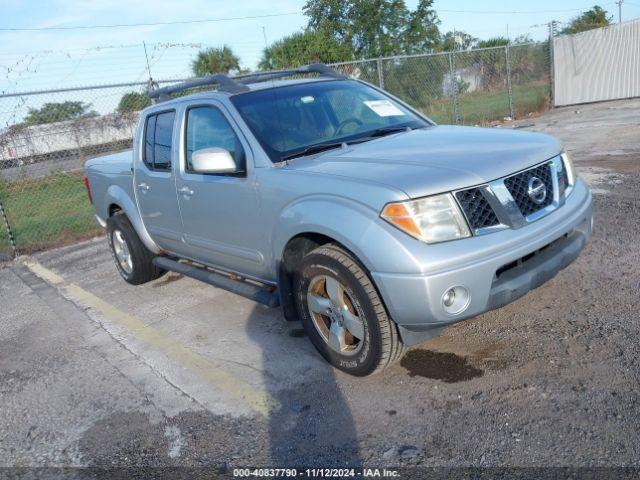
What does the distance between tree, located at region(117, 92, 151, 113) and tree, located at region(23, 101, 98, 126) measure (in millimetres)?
542

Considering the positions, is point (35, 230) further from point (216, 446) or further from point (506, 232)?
point (506, 232)

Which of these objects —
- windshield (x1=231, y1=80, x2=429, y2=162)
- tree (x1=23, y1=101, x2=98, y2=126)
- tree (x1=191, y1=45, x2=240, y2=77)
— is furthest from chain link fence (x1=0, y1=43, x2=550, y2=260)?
tree (x1=191, y1=45, x2=240, y2=77)

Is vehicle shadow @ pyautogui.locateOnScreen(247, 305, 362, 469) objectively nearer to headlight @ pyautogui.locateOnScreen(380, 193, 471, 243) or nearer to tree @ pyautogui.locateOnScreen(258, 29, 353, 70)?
headlight @ pyautogui.locateOnScreen(380, 193, 471, 243)

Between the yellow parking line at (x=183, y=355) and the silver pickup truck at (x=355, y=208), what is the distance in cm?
52

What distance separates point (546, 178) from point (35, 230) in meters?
8.89

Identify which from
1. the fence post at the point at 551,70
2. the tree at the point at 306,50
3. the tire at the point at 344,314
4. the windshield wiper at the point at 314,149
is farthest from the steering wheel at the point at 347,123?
the tree at the point at 306,50

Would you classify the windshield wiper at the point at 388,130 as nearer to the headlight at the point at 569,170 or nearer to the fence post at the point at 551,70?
the headlight at the point at 569,170

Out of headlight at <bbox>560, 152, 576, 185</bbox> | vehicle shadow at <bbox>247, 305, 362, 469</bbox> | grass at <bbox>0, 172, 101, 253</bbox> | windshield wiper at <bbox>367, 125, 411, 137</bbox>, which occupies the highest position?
windshield wiper at <bbox>367, 125, 411, 137</bbox>

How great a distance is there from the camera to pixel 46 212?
38.1 ft

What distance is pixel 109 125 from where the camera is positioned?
11.7 meters

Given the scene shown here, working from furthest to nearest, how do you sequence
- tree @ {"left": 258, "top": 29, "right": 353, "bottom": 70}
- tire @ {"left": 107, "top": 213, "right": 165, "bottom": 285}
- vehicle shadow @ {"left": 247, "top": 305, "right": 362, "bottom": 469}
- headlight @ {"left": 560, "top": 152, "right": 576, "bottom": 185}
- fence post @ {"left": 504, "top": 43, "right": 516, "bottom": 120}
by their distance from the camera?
tree @ {"left": 258, "top": 29, "right": 353, "bottom": 70}
fence post @ {"left": 504, "top": 43, "right": 516, "bottom": 120}
tire @ {"left": 107, "top": 213, "right": 165, "bottom": 285}
headlight @ {"left": 560, "top": 152, "right": 576, "bottom": 185}
vehicle shadow @ {"left": 247, "top": 305, "right": 362, "bottom": 469}

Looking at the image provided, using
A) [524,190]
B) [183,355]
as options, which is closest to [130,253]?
[183,355]

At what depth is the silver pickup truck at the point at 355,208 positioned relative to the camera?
121 inches

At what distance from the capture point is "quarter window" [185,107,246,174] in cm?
418
